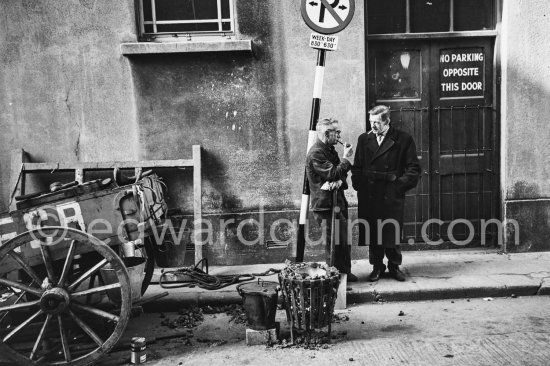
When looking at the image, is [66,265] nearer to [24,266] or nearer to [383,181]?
[24,266]

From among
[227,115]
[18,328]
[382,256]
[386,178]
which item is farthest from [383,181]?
[18,328]

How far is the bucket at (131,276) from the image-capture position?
14.7 feet

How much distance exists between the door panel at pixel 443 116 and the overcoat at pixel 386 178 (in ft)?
3.85

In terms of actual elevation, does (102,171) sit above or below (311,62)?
below

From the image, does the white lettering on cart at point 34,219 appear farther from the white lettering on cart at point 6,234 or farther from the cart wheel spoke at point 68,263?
the cart wheel spoke at point 68,263

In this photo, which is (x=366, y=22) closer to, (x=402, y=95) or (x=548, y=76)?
(x=402, y=95)

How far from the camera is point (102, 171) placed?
674 cm

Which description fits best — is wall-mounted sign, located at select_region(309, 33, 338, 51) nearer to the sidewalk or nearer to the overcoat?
the overcoat

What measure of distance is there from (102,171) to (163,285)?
1685 mm

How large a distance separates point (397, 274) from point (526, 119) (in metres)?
2.70

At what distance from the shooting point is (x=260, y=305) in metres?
4.54

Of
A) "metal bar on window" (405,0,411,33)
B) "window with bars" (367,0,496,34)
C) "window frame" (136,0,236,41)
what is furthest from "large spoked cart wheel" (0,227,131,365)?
"metal bar on window" (405,0,411,33)

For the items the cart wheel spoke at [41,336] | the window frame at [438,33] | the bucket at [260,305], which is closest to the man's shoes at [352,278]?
the bucket at [260,305]

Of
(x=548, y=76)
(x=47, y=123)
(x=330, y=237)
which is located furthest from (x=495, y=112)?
(x=47, y=123)
